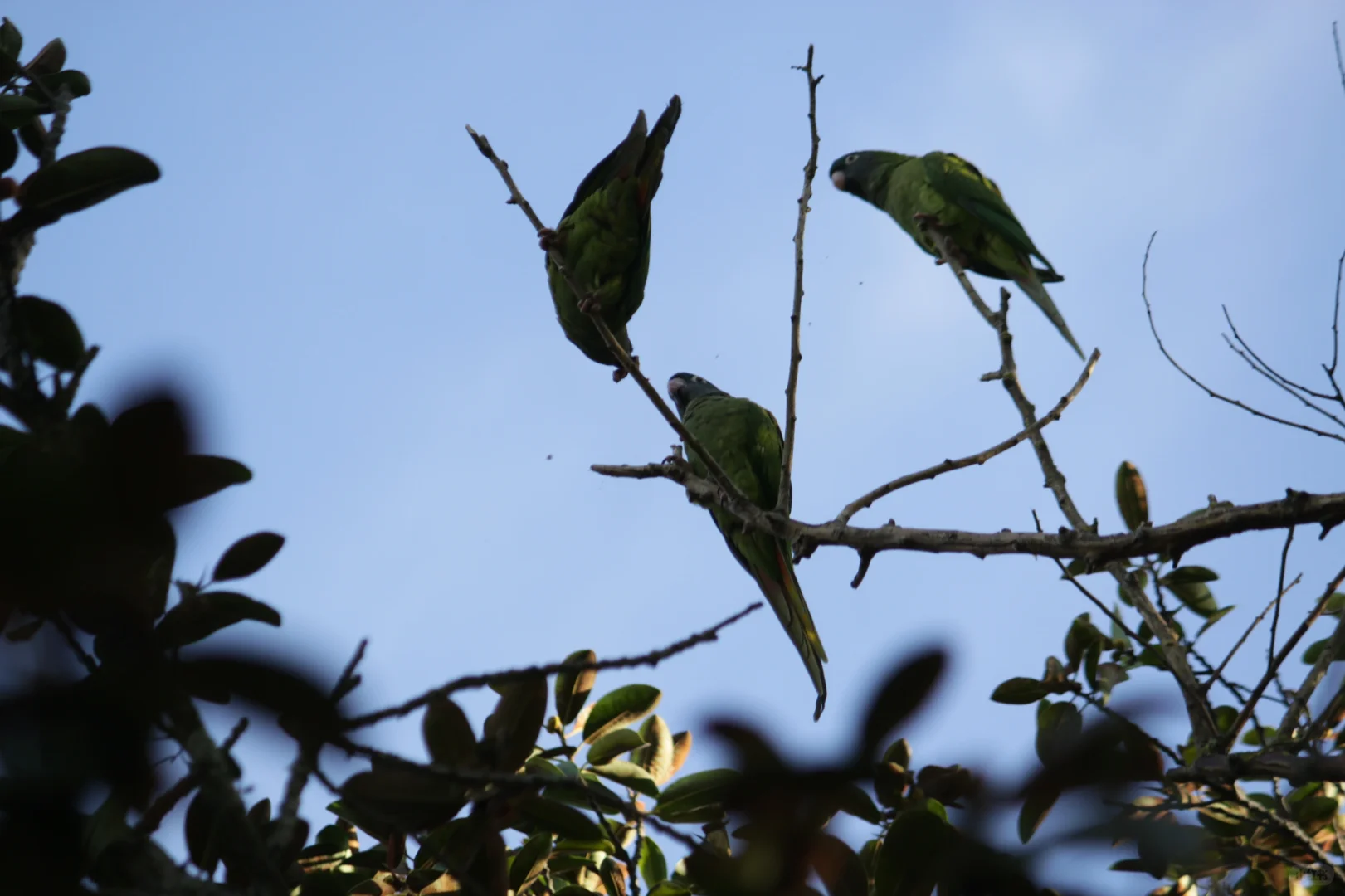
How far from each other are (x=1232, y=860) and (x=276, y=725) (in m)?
0.91

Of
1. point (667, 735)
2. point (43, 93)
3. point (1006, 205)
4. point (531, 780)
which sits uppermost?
point (1006, 205)

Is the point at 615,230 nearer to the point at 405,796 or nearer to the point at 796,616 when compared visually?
the point at 796,616

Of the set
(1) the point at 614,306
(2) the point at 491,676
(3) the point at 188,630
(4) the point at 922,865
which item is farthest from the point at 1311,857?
(1) the point at 614,306

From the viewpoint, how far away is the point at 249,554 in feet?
3.66

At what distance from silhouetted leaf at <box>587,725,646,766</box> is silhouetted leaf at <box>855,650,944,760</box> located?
172 centimetres

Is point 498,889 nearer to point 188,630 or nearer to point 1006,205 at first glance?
point 188,630

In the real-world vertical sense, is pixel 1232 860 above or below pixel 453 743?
above

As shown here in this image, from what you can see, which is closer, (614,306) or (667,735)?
(667,735)

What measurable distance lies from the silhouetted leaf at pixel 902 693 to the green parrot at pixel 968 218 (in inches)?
155

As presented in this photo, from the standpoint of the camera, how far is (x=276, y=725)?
512 millimetres

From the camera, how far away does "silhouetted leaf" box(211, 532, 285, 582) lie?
3.66ft

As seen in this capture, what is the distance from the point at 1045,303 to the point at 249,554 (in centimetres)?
395

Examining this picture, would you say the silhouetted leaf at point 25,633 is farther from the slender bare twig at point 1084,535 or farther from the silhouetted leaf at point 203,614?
the slender bare twig at point 1084,535

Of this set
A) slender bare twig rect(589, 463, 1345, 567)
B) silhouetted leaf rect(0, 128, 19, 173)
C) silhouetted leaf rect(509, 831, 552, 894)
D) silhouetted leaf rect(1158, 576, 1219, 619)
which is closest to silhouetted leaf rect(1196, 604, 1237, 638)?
silhouetted leaf rect(1158, 576, 1219, 619)
